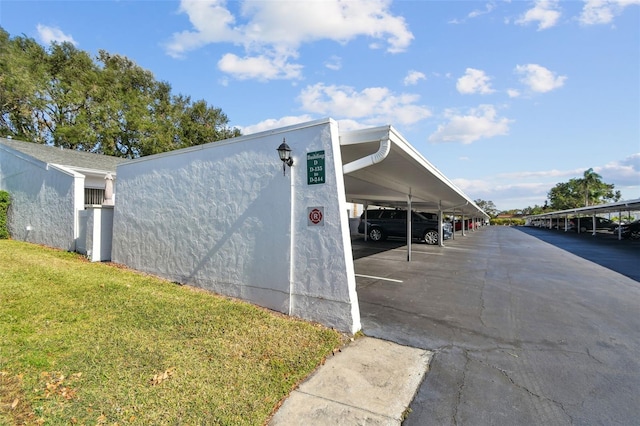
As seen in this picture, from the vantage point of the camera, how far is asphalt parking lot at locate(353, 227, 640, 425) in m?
Answer: 2.70

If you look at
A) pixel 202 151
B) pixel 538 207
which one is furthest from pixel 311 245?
pixel 538 207

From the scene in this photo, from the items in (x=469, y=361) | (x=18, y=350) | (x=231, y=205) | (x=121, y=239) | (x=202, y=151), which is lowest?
(x=469, y=361)

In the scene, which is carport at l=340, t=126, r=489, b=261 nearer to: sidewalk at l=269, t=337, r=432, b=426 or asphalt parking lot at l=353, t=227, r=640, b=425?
asphalt parking lot at l=353, t=227, r=640, b=425

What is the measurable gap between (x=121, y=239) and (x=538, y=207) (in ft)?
284

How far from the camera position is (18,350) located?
326cm

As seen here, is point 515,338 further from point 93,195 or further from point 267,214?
point 93,195

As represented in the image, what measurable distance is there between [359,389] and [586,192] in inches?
2481

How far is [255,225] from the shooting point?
5.31m

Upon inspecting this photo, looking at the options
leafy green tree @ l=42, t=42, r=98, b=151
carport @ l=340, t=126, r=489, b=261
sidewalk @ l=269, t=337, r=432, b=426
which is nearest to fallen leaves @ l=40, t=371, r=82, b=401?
sidewalk @ l=269, t=337, r=432, b=426

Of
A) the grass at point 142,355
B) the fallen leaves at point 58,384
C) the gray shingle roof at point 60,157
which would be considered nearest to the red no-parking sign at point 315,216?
the grass at point 142,355

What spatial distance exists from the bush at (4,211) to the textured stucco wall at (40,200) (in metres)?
0.17

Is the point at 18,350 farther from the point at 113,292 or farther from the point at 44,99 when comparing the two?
the point at 44,99

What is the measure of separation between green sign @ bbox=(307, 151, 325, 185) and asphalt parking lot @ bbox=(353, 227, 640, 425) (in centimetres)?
230

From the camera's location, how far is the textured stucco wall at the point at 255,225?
4492 millimetres
